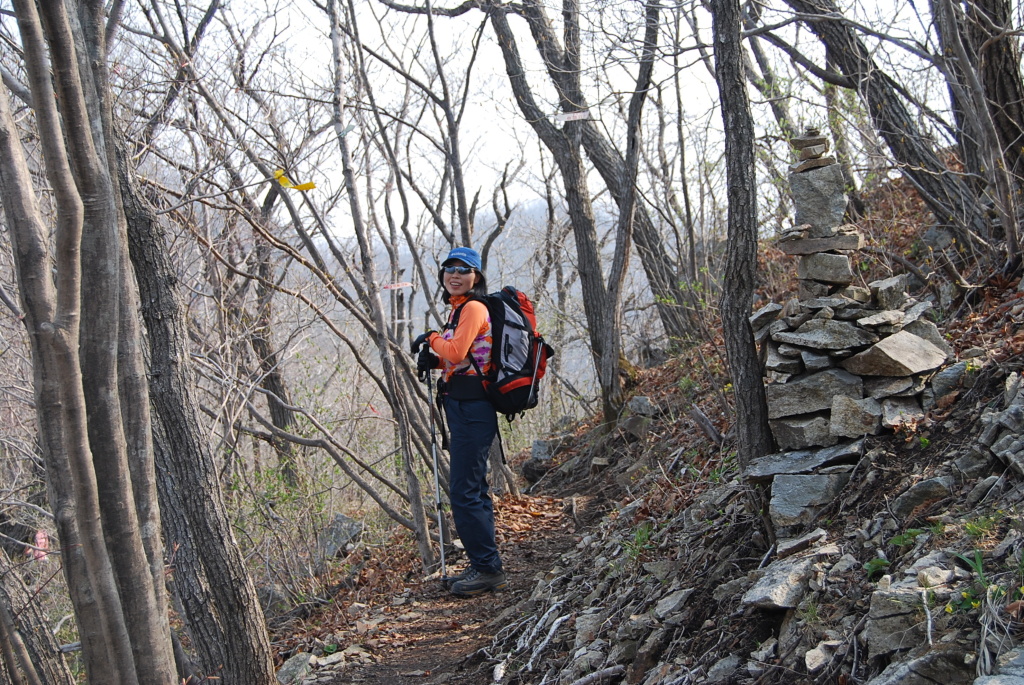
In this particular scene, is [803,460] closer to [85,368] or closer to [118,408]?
[118,408]

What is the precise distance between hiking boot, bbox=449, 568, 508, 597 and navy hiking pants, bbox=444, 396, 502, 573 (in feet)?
0.87

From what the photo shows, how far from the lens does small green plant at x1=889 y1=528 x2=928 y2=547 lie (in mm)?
2998

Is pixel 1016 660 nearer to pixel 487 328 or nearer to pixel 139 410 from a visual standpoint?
pixel 139 410

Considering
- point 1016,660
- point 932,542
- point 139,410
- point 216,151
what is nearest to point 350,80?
point 216,151

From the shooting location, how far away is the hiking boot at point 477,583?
5387 millimetres

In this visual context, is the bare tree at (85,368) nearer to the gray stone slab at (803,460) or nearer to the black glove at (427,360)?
the black glove at (427,360)

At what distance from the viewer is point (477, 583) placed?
17.7ft

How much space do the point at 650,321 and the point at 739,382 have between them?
6924 mm

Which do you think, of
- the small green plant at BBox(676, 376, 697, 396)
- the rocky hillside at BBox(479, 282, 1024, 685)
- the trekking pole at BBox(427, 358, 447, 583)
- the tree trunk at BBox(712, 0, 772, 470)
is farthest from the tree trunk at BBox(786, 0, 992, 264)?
the trekking pole at BBox(427, 358, 447, 583)

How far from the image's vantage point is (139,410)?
3.07 metres

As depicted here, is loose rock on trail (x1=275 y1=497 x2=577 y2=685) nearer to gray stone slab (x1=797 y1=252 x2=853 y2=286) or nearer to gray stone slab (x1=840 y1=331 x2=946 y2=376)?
gray stone slab (x1=840 y1=331 x2=946 y2=376)

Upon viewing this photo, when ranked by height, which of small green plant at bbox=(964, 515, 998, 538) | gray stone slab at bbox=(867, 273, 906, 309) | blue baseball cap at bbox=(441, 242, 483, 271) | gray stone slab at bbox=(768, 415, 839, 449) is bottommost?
small green plant at bbox=(964, 515, 998, 538)

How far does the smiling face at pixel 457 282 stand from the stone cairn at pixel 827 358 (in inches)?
71.0

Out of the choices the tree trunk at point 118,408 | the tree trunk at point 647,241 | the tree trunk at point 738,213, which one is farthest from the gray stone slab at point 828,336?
the tree trunk at point 647,241
